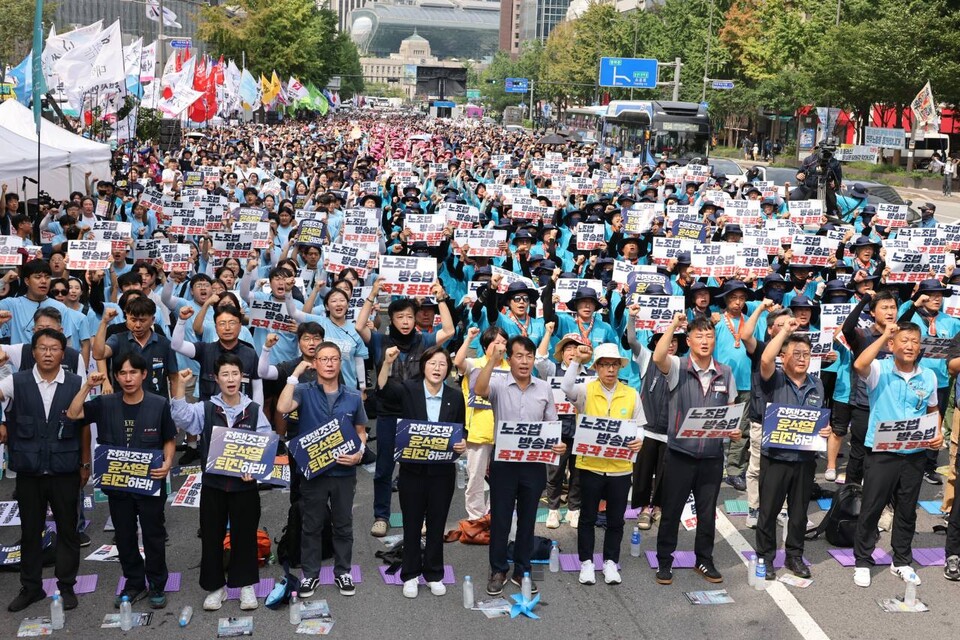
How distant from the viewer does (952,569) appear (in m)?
7.98

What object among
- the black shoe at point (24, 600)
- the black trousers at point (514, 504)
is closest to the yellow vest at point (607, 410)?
the black trousers at point (514, 504)

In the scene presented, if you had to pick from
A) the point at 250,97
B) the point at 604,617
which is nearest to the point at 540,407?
the point at 604,617

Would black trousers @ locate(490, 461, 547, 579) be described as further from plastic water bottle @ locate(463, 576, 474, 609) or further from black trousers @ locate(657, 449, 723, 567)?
black trousers @ locate(657, 449, 723, 567)

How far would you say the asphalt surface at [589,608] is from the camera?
7035 mm

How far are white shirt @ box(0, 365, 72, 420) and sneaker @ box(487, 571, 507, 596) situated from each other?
311 cm

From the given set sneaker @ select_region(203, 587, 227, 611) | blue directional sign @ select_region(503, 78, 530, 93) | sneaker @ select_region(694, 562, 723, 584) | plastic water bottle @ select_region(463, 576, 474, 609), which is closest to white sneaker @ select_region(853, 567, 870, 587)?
sneaker @ select_region(694, 562, 723, 584)

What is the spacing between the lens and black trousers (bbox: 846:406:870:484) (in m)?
9.43

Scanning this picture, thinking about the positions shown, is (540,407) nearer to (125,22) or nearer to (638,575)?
(638,575)

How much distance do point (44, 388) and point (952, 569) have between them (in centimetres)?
639

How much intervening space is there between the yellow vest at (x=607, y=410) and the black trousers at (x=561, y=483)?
1294 millimetres

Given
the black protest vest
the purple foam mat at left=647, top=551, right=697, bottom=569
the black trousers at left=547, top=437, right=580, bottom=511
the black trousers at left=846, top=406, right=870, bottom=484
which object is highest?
the black protest vest

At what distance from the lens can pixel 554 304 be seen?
11031mm

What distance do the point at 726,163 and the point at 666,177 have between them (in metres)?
7.64

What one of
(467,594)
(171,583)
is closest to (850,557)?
(467,594)
